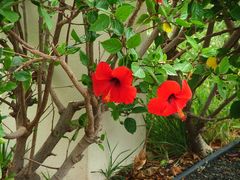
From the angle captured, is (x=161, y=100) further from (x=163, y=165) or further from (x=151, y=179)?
(x=163, y=165)

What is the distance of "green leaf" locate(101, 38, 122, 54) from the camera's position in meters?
1.17

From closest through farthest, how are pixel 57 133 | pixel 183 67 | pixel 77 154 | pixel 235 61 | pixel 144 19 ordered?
pixel 183 67, pixel 144 19, pixel 235 61, pixel 77 154, pixel 57 133

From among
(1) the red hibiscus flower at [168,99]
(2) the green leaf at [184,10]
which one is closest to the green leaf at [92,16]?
(1) the red hibiscus flower at [168,99]

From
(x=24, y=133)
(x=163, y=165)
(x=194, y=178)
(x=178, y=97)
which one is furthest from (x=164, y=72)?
(x=163, y=165)

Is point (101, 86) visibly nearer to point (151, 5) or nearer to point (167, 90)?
point (167, 90)

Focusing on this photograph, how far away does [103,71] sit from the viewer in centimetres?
119

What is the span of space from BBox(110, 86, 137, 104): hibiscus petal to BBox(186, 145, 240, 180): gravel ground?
1574 mm

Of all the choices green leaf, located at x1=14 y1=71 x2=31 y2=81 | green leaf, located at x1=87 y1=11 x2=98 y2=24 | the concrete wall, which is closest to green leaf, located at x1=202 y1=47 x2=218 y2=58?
green leaf, located at x1=87 y1=11 x2=98 y2=24

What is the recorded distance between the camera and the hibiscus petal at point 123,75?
113 centimetres

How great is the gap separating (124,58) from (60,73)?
1.09m

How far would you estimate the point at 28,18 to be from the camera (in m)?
2.14

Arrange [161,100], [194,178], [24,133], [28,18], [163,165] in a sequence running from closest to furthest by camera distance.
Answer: [161,100], [24,133], [28,18], [194,178], [163,165]

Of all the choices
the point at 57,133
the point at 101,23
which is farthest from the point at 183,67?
the point at 57,133

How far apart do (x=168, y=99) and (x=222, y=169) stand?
174cm
